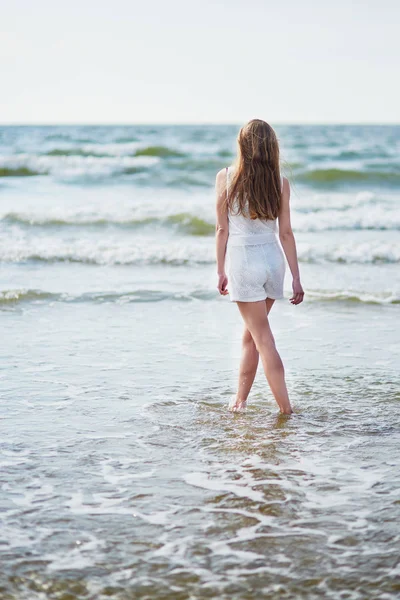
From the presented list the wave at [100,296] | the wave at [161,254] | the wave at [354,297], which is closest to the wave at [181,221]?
the wave at [161,254]

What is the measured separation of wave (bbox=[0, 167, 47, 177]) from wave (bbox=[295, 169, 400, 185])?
915cm

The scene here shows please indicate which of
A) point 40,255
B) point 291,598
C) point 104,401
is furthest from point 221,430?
point 40,255

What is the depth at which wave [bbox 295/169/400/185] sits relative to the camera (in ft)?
83.9

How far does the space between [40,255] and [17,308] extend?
11.1 feet

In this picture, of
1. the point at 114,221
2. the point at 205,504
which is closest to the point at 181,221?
the point at 114,221

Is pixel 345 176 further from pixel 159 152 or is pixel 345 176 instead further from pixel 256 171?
pixel 256 171

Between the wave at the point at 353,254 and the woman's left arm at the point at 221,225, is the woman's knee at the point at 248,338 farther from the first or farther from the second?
the wave at the point at 353,254

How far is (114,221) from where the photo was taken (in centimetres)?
1574

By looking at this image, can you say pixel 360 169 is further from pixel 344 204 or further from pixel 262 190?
pixel 262 190

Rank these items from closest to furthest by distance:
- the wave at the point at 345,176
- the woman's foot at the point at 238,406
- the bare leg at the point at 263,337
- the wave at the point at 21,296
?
the bare leg at the point at 263,337 → the woman's foot at the point at 238,406 → the wave at the point at 21,296 → the wave at the point at 345,176

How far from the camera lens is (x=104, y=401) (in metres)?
5.62

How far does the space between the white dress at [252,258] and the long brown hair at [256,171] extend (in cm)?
9

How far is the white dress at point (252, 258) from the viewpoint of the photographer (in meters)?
4.94

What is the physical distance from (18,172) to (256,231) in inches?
929
